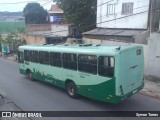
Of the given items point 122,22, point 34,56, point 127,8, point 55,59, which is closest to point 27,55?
point 34,56

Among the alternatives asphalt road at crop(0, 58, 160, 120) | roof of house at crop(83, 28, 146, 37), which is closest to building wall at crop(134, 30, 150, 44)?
roof of house at crop(83, 28, 146, 37)

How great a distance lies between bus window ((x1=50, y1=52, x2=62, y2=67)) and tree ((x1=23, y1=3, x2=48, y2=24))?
171 ft

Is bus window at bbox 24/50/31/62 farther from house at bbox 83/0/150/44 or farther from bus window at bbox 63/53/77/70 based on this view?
house at bbox 83/0/150/44

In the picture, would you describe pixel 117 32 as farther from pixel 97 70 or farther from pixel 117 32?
pixel 97 70

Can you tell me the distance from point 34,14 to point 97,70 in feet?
188

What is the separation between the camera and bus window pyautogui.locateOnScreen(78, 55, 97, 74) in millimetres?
11906

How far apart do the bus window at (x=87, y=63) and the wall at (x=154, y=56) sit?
6.70 m

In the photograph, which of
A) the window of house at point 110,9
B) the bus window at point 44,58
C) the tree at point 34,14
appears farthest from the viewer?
the tree at point 34,14

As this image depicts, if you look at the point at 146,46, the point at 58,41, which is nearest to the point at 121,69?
the point at 146,46

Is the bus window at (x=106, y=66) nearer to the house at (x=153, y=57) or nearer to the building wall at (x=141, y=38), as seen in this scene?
the house at (x=153, y=57)

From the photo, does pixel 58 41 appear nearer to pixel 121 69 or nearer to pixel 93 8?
pixel 93 8

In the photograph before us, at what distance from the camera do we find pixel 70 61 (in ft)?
44.9

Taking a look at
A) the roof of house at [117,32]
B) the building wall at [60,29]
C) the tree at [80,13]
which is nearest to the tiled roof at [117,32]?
the roof of house at [117,32]

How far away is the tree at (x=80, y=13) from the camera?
95.8 ft
